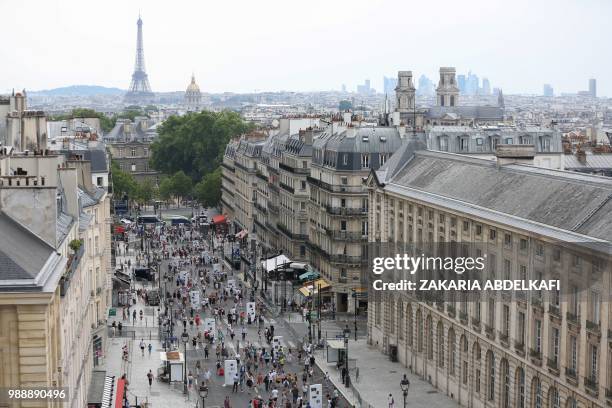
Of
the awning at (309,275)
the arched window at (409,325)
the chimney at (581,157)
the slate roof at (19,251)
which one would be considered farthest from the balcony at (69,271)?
the chimney at (581,157)

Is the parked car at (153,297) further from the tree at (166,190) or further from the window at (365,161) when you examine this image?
the tree at (166,190)

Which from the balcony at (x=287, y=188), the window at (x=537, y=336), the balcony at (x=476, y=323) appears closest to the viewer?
the window at (x=537, y=336)

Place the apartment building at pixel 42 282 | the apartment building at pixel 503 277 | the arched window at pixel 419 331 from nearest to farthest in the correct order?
the apartment building at pixel 42 282
the apartment building at pixel 503 277
the arched window at pixel 419 331

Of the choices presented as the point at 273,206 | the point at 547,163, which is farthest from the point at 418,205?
the point at 273,206

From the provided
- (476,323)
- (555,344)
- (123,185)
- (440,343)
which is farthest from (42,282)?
(123,185)

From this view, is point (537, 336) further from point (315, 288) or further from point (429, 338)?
point (315, 288)

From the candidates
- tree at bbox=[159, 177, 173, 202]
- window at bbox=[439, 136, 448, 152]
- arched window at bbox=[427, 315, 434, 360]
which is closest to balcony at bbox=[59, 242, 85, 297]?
arched window at bbox=[427, 315, 434, 360]

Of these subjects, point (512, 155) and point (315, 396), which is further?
point (512, 155)

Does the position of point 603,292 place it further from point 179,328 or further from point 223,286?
point 223,286
